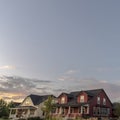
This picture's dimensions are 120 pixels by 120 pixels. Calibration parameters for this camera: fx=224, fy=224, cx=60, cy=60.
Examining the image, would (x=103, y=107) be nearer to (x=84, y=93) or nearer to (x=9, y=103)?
(x=84, y=93)

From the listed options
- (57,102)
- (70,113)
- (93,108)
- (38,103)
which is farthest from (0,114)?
(93,108)

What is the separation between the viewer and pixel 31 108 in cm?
7106

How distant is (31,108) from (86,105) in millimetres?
20656

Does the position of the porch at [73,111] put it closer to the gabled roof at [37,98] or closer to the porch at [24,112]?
the porch at [24,112]

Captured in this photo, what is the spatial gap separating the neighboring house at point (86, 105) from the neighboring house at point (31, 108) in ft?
25.4

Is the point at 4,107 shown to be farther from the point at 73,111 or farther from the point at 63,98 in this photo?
the point at 73,111

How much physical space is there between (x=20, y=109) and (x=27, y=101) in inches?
144

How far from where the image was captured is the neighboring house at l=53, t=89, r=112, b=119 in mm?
58628

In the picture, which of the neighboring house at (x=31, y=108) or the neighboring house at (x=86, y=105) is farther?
the neighboring house at (x=31, y=108)

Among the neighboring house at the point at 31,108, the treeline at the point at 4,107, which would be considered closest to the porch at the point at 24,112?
the neighboring house at the point at 31,108

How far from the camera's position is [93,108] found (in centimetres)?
5947

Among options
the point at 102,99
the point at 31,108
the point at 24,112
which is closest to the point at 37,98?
the point at 24,112

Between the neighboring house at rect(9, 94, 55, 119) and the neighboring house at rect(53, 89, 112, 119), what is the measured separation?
7730 millimetres

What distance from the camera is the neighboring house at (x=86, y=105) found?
58.6m
